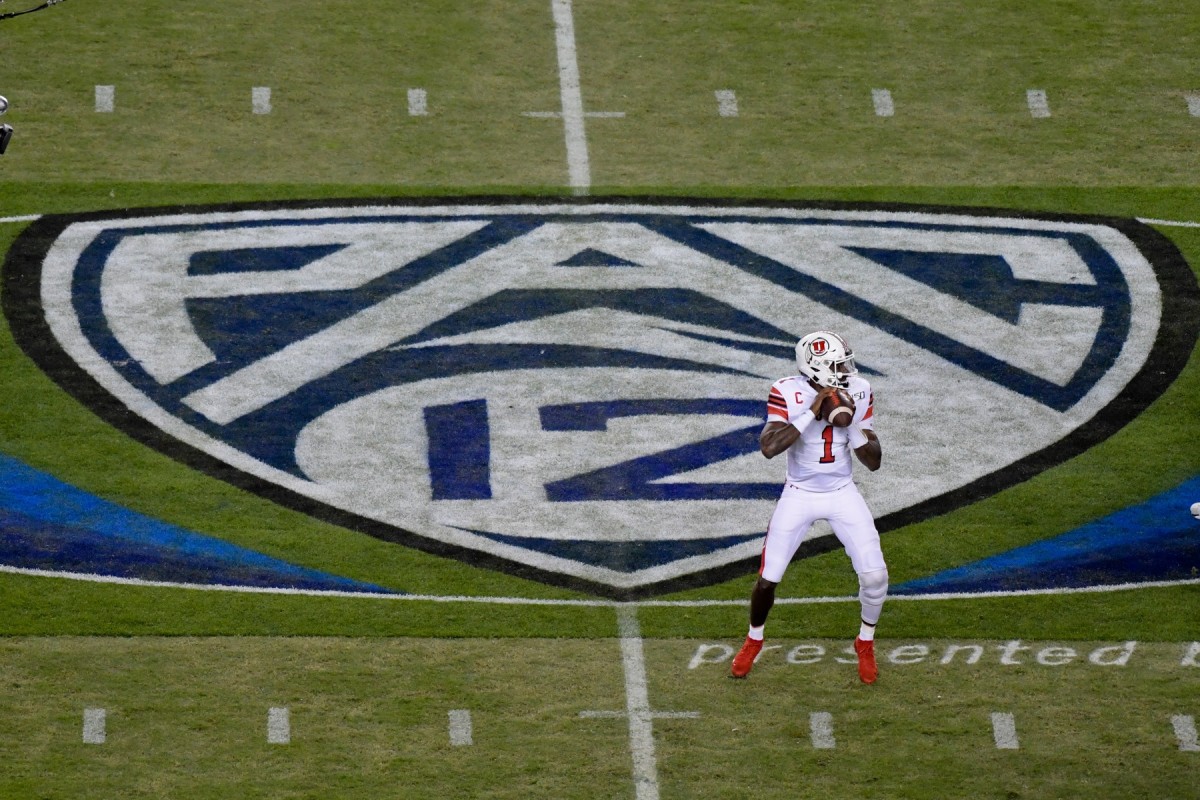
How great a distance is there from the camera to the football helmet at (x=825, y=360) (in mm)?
14523

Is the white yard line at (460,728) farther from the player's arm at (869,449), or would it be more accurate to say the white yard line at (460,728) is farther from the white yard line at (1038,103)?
the white yard line at (1038,103)

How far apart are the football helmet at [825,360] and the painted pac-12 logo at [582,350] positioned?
2.62 meters

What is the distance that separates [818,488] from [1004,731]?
1980 mm

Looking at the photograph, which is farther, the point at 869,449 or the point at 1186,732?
the point at 869,449

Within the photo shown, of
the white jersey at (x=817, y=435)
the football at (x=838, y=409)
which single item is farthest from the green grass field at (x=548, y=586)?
the football at (x=838, y=409)

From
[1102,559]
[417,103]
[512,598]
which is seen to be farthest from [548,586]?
[417,103]

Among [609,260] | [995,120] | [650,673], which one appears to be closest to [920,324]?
[609,260]

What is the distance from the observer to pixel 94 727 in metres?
14.3

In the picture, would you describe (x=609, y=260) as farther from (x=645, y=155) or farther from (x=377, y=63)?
(x=377, y=63)

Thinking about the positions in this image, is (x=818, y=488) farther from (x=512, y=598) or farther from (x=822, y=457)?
(x=512, y=598)

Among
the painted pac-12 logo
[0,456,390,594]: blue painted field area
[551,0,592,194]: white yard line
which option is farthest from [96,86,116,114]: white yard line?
[0,456,390,594]: blue painted field area

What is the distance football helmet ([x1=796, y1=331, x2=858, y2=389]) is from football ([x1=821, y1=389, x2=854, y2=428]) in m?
0.16

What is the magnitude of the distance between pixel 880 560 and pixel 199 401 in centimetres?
710

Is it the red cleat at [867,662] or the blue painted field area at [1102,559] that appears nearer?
the red cleat at [867,662]
